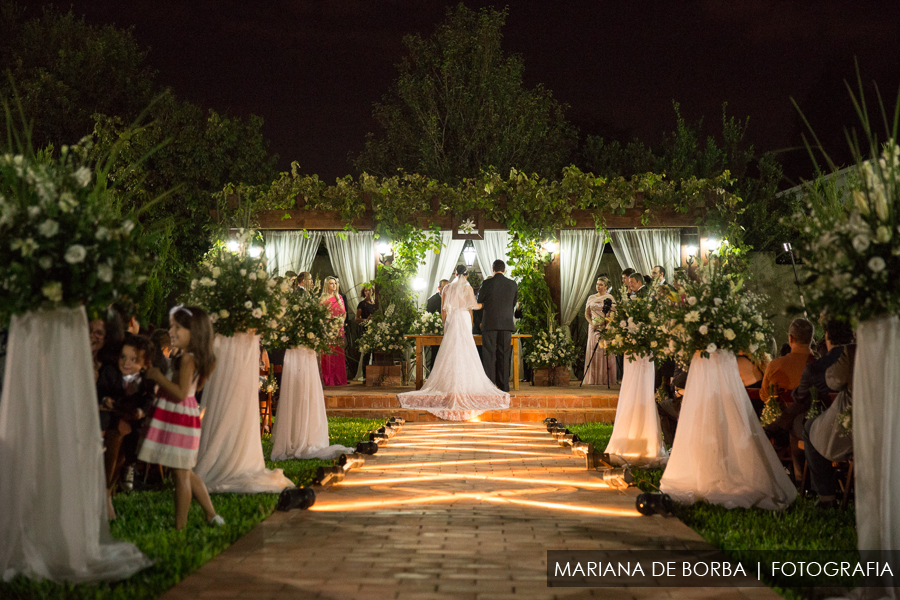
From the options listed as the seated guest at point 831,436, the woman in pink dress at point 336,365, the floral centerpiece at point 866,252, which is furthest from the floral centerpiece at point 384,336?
the floral centerpiece at point 866,252

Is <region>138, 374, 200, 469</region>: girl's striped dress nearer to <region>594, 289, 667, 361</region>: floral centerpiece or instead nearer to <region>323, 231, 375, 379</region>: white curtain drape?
<region>594, 289, 667, 361</region>: floral centerpiece

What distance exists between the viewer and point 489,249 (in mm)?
15555

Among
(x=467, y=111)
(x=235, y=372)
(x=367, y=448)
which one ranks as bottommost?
(x=367, y=448)

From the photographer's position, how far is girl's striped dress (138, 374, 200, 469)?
4418 millimetres

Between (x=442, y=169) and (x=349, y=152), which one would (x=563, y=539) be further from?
(x=349, y=152)

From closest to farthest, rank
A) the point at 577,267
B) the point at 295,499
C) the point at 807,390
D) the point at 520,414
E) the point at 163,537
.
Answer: the point at 163,537 < the point at 295,499 < the point at 807,390 < the point at 520,414 < the point at 577,267

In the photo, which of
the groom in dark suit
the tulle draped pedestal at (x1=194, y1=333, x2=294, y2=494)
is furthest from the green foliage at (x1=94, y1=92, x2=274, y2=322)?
the tulle draped pedestal at (x1=194, y1=333, x2=294, y2=494)

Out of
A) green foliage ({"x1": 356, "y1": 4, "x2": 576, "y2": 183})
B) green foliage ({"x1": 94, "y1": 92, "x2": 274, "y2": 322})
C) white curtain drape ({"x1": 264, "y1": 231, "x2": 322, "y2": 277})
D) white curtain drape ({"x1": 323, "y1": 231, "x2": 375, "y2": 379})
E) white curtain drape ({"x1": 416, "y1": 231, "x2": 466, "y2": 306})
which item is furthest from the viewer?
green foliage ({"x1": 356, "y1": 4, "x2": 576, "y2": 183})

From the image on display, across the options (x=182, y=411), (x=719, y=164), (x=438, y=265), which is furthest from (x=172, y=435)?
(x=719, y=164)

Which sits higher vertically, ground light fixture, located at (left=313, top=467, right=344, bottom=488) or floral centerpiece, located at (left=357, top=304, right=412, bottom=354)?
floral centerpiece, located at (left=357, top=304, right=412, bottom=354)

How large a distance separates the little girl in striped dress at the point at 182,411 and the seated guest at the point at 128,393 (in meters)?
0.83

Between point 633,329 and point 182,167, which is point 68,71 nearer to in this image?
point 182,167

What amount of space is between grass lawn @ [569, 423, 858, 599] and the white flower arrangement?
826cm

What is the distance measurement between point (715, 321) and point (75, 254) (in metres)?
4.23
